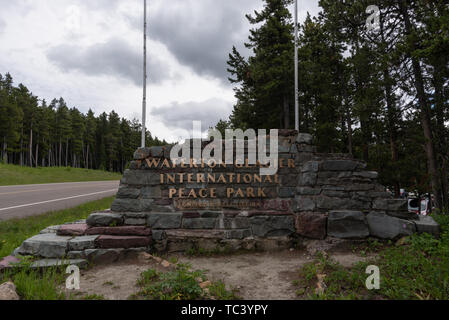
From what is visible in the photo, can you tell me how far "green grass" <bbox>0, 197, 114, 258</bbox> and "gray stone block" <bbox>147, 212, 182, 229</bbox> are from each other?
8.75ft

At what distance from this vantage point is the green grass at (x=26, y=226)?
4.95 metres

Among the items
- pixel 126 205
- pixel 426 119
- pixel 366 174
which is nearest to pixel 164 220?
pixel 126 205

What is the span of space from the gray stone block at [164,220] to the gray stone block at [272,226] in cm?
163

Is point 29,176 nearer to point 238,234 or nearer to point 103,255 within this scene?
point 103,255

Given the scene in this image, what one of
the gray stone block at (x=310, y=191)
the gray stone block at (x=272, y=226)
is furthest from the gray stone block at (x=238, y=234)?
the gray stone block at (x=310, y=191)

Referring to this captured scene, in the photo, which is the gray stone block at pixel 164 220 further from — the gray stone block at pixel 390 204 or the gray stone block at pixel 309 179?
the gray stone block at pixel 390 204

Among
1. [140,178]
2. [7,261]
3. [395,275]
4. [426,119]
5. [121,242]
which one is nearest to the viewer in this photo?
[395,275]

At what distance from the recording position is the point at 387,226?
4879 millimetres

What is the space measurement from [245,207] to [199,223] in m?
1.07

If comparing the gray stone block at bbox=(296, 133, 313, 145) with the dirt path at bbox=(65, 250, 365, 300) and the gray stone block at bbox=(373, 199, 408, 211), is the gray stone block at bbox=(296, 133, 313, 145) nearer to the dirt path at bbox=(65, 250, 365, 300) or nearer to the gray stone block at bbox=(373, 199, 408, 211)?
the gray stone block at bbox=(373, 199, 408, 211)

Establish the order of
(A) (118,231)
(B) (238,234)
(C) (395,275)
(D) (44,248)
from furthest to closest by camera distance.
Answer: (B) (238,234)
(A) (118,231)
(D) (44,248)
(C) (395,275)

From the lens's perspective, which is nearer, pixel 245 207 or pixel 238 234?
pixel 238 234

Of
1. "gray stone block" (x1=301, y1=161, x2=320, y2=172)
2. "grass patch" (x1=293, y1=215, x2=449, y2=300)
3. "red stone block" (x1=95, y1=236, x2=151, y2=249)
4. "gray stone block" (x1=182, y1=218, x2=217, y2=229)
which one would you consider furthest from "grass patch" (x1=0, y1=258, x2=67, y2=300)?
"gray stone block" (x1=301, y1=161, x2=320, y2=172)
